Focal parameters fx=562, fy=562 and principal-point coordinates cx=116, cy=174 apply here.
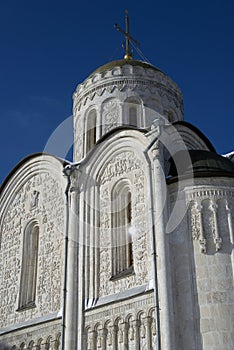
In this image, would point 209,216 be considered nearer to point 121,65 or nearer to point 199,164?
point 199,164

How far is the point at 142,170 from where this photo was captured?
46.8 feet

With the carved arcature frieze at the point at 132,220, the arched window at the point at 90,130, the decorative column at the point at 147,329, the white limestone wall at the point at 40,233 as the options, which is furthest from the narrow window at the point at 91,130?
the decorative column at the point at 147,329

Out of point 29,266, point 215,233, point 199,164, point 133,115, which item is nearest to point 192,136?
point 133,115

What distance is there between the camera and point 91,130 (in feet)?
58.4

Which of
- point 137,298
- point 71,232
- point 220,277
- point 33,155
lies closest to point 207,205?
point 220,277

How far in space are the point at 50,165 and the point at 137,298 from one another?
5862 mm

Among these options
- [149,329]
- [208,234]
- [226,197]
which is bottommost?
[149,329]

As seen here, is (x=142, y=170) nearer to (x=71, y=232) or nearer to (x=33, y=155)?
(x=71, y=232)

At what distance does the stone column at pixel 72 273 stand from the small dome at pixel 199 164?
2919 millimetres

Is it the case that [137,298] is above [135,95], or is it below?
below

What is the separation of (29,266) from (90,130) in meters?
4.68

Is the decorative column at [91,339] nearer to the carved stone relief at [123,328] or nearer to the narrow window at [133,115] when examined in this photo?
the carved stone relief at [123,328]

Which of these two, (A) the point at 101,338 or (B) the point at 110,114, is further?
(B) the point at 110,114

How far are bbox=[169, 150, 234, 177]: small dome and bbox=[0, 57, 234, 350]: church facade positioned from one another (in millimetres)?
28
